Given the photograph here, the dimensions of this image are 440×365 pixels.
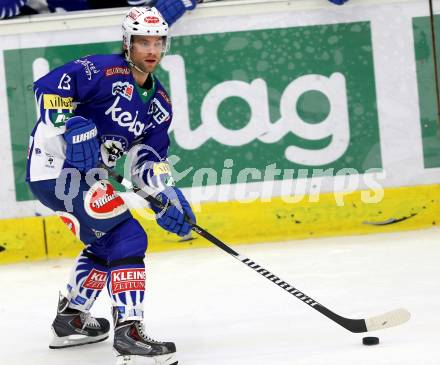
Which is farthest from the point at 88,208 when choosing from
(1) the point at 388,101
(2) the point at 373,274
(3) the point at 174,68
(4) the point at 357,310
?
(1) the point at 388,101

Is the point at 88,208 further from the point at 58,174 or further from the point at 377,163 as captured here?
the point at 377,163

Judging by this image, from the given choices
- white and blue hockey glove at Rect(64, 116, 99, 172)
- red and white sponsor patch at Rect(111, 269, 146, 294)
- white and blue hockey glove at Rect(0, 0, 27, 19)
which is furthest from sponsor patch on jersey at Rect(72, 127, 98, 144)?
white and blue hockey glove at Rect(0, 0, 27, 19)

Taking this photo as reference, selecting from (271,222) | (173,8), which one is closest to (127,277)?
(271,222)

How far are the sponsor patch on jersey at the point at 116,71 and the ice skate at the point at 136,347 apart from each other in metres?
0.86

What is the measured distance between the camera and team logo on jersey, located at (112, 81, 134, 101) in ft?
12.4

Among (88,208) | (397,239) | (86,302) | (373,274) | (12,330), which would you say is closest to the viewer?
(88,208)

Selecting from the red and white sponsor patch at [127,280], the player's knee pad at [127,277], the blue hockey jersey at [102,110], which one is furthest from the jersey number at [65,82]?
the red and white sponsor patch at [127,280]

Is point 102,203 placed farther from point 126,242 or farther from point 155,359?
point 155,359

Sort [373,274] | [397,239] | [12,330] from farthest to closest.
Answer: [397,239] → [373,274] → [12,330]

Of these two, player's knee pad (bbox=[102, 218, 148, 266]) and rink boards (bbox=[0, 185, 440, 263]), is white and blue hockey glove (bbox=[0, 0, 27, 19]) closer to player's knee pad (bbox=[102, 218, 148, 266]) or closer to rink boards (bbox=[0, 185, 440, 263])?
rink boards (bbox=[0, 185, 440, 263])

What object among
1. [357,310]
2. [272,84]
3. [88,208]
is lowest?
[357,310]

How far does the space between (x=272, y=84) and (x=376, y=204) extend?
2.78ft

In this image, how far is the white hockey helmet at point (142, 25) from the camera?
146 inches

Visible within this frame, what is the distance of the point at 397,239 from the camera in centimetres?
564
